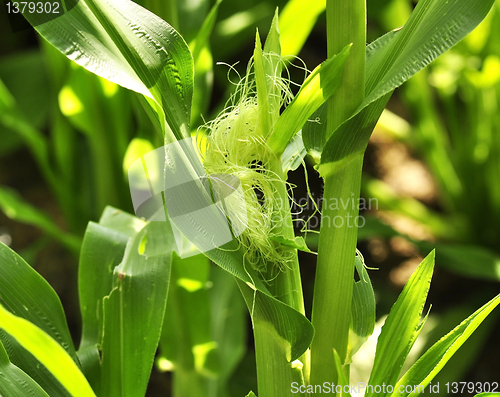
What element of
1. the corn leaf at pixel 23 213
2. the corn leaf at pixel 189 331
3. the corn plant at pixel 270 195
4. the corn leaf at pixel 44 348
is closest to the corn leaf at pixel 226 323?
the corn leaf at pixel 189 331

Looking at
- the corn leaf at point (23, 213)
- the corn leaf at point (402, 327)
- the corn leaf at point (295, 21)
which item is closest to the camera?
the corn leaf at point (402, 327)

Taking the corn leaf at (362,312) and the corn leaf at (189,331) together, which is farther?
the corn leaf at (189,331)

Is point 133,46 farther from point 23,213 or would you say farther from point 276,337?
point 23,213

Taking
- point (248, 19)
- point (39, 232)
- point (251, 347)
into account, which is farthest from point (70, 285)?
point (248, 19)

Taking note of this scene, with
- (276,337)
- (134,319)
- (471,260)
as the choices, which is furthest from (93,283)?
(471,260)

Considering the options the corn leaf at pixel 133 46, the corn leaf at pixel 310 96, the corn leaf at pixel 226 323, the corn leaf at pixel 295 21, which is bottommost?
the corn leaf at pixel 226 323

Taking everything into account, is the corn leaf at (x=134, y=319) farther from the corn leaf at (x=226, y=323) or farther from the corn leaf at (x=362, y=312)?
the corn leaf at (x=226, y=323)

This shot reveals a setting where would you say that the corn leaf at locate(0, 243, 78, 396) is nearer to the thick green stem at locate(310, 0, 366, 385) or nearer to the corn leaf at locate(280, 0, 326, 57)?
the thick green stem at locate(310, 0, 366, 385)

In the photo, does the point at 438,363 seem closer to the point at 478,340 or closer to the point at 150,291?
the point at 150,291
